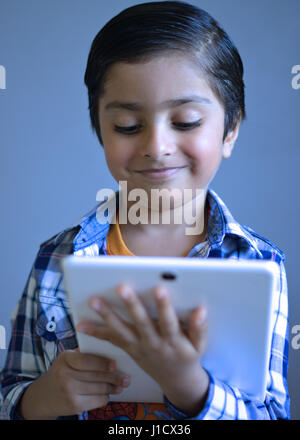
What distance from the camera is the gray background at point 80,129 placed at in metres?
1.09

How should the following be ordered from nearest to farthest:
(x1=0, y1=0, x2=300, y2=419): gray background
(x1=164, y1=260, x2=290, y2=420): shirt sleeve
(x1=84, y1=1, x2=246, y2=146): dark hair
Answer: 1. (x1=164, y1=260, x2=290, y2=420): shirt sleeve
2. (x1=84, y1=1, x2=246, y2=146): dark hair
3. (x1=0, y1=0, x2=300, y2=419): gray background

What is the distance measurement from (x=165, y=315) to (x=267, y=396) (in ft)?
1.07

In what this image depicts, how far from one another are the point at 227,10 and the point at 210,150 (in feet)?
1.93

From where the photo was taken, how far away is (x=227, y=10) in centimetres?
109

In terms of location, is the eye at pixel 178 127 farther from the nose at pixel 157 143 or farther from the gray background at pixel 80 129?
the gray background at pixel 80 129

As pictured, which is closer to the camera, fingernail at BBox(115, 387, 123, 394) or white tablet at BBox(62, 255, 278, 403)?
white tablet at BBox(62, 255, 278, 403)

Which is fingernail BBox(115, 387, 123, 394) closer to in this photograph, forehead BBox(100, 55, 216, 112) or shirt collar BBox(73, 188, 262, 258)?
→ shirt collar BBox(73, 188, 262, 258)

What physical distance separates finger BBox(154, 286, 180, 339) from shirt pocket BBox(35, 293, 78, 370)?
31cm

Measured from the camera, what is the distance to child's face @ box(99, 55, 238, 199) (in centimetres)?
63

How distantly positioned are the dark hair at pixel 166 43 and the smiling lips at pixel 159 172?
14cm

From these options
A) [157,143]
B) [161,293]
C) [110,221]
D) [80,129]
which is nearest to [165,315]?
[161,293]

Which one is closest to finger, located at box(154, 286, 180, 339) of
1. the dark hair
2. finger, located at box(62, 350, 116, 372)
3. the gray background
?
finger, located at box(62, 350, 116, 372)
